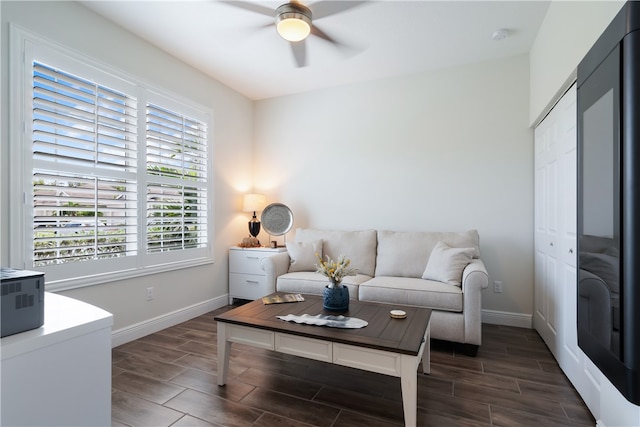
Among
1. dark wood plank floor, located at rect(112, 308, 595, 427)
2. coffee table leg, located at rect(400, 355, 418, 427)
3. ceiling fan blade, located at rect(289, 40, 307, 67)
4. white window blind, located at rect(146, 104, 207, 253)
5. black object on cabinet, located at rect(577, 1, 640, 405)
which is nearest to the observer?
black object on cabinet, located at rect(577, 1, 640, 405)

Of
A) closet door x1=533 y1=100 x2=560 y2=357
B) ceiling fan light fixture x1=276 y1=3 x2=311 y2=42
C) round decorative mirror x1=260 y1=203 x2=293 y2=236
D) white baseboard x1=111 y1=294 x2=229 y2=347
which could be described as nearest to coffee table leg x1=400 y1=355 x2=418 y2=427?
closet door x1=533 y1=100 x2=560 y2=357

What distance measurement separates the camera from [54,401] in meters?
0.89

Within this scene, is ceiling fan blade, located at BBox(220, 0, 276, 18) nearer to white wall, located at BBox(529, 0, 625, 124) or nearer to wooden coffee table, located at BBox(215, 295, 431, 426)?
white wall, located at BBox(529, 0, 625, 124)

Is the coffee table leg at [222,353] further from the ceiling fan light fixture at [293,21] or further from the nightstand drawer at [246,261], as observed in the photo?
the ceiling fan light fixture at [293,21]

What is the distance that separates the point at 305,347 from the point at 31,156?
2290 mm

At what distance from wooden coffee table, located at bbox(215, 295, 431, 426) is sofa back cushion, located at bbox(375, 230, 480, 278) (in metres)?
0.96

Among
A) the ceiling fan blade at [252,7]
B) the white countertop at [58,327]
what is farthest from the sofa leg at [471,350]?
the ceiling fan blade at [252,7]

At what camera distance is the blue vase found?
226 centimetres

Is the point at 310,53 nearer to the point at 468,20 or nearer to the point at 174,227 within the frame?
the point at 468,20

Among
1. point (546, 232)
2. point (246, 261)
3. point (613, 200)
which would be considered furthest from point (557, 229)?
point (246, 261)

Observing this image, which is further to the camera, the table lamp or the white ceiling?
the table lamp

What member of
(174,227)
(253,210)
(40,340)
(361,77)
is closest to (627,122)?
(40,340)

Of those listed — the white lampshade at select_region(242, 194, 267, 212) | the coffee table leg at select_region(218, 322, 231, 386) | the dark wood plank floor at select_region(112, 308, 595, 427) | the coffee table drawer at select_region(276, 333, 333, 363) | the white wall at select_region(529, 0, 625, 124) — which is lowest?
the dark wood plank floor at select_region(112, 308, 595, 427)

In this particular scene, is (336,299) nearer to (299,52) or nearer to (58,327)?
(58,327)
